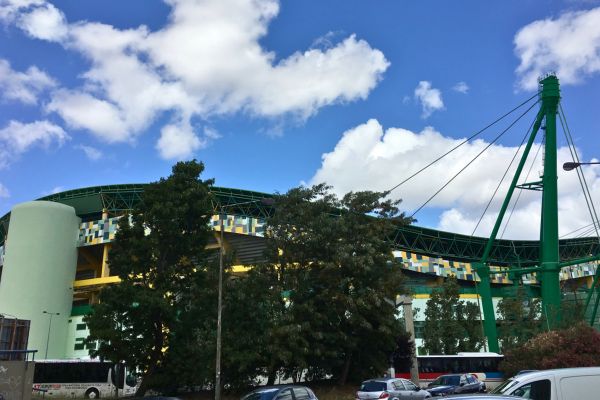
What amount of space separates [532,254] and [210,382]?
7776 cm

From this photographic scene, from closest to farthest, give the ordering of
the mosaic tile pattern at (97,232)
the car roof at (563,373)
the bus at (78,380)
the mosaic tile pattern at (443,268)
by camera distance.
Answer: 1. the car roof at (563,373)
2. the bus at (78,380)
3. the mosaic tile pattern at (97,232)
4. the mosaic tile pattern at (443,268)

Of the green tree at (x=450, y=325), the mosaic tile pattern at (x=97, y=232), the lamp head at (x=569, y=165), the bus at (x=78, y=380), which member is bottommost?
the bus at (x=78, y=380)

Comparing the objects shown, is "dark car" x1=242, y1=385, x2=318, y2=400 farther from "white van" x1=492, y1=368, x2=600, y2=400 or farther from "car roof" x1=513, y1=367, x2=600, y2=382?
"car roof" x1=513, y1=367, x2=600, y2=382

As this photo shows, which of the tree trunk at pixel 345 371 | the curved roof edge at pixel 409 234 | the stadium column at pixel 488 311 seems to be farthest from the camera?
the curved roof edge at pixel 409 234

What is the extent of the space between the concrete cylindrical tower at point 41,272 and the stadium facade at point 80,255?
0.35 feet

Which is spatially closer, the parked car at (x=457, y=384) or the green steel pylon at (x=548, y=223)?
the parked car at (x=457, y=384)

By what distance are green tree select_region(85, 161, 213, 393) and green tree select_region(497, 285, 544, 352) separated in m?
32.6

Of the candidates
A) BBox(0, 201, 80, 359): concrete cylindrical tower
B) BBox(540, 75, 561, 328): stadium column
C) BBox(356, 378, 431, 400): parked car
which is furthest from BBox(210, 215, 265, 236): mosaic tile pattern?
BBox(356, 378, 431, 400): parked car

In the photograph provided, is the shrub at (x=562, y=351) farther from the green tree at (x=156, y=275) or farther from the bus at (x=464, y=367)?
the green tree at (x=156, y=275)

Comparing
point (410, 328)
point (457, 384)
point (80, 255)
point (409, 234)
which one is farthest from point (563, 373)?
point (80, 255)

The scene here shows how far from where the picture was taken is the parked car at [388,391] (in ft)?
72.1

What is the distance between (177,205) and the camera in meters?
30.2

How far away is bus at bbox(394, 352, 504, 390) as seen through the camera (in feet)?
129

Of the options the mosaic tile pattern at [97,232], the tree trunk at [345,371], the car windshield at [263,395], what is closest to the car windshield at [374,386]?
the car windshield at [263,395]
